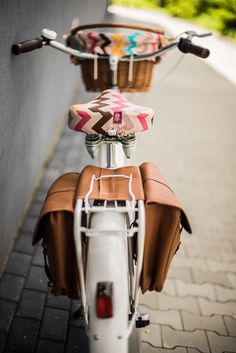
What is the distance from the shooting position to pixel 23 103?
2984 mm

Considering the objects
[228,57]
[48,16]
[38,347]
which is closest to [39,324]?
[38,347]

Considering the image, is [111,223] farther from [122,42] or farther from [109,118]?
[122,42]

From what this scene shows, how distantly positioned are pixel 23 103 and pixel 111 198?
1647 millimetres

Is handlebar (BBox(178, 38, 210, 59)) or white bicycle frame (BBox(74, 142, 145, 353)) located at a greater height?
handlebar (BBox(178, 38, 210, 59))

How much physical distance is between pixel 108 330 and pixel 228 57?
1186cm

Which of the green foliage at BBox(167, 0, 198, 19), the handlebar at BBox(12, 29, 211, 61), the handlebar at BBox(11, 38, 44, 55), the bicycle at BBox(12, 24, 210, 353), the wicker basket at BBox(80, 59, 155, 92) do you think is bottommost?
the bicycle at BBox(12, 24, 210, 353)

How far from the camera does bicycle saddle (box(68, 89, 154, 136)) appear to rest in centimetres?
181

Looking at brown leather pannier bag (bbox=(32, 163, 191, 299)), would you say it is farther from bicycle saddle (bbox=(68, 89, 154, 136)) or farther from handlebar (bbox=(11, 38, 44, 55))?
handlebar (bbox=(11, 38, 44, 55))

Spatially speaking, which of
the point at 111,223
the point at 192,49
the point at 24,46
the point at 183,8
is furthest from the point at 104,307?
the point at 183,8

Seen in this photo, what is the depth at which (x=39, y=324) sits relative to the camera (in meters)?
2.43

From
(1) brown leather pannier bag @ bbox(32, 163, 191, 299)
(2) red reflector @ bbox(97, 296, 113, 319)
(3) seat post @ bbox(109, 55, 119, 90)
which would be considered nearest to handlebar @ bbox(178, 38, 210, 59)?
(3) seat post @ bbox(109, 55, 119, 90)

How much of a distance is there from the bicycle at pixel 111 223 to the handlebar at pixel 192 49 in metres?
0.83

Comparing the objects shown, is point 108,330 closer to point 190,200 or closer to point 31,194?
point 31,194

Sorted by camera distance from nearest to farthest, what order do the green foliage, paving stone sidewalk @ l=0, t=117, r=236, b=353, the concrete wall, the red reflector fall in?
the red reflector, paving stone sidewalk @ l=0, t=117, r=236, b=353, the concrete wall, the green foliage
